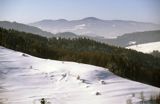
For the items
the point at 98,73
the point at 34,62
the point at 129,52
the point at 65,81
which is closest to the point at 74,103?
the point at 65,81

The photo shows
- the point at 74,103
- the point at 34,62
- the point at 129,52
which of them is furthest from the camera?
the point at 129,52

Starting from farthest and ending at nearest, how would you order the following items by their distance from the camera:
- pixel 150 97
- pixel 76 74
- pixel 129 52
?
pixel 129 52
pixel 76 74
pixel 150 97

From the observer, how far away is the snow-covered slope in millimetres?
15609

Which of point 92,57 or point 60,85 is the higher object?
point 92,57

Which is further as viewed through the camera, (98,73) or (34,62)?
(34,62)

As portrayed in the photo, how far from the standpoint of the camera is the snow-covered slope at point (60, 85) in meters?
15.6

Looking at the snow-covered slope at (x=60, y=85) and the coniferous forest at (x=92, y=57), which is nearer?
the snow-covered slope at (x=60, y=85)

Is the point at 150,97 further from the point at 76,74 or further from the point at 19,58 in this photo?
the point at 19,58

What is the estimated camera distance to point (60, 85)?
58.9ft

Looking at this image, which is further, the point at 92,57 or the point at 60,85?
the point at 92,57

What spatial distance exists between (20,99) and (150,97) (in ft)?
21.2

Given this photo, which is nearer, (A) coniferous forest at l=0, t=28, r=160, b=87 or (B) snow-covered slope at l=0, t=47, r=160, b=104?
(B) snow-covered slope at l=0, t=47, r=160, b=104

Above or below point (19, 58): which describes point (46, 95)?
below

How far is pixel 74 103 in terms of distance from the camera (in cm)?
1503
